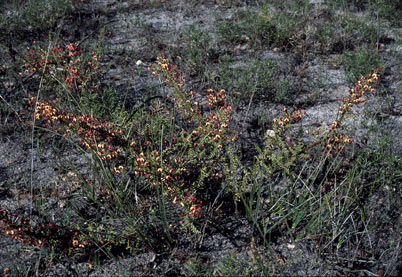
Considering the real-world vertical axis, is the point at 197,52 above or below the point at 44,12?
below

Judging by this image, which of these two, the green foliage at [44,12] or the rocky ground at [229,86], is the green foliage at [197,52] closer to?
the rocky ground at [229,86]

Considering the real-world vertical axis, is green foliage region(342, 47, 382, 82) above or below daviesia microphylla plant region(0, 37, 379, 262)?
above

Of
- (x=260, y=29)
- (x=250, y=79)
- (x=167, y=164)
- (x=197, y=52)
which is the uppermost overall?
(x=260, y=29)

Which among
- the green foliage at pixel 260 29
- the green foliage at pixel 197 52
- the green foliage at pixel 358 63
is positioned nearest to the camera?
the green foliage at pixel 358 63

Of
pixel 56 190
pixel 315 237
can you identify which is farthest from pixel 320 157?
pixel 56 190

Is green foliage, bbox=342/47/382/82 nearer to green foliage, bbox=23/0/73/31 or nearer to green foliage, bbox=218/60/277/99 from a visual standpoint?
green foliage, bbox=218/60/277/99

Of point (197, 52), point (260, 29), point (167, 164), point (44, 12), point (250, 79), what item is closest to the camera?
point (167, 164)

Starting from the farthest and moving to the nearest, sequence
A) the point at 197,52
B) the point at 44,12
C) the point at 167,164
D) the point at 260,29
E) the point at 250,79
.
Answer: the point at 44,12 → the point at 260,29 → the point at 197,52 → the point at 250,79 → the point at 167,164

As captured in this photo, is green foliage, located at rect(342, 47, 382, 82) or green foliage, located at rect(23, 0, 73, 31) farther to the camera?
green foliage, located at rect(23, 0, 73, 31)

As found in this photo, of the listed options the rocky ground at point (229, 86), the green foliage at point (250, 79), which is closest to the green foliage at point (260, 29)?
the rocky ground at point (229, 86)

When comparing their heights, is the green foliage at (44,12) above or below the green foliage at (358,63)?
above

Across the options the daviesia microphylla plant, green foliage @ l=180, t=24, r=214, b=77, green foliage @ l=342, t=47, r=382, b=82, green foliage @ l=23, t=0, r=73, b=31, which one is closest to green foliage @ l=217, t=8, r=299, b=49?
green foliage @ l=180, t=24, r=214, b=77

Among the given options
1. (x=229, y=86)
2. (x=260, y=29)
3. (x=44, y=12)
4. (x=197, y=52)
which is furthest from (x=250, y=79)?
(x=44, y=12)

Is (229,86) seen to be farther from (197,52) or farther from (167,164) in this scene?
(167,164)
